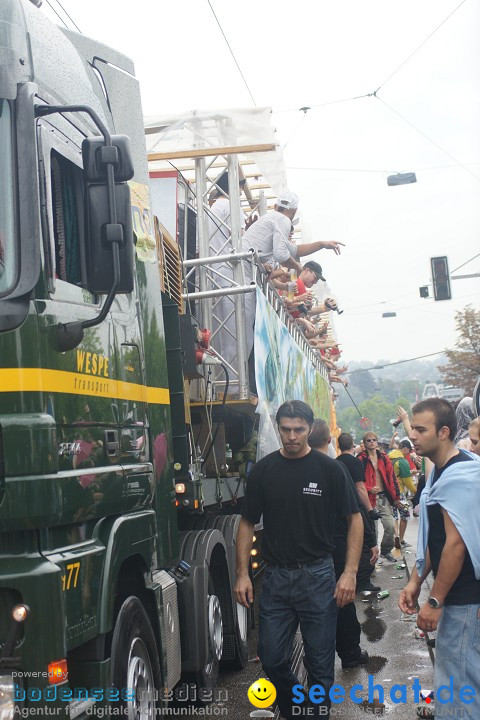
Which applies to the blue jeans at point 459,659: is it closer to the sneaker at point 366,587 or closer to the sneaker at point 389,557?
the sneaker at point 366,587

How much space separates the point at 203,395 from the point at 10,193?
4020mm

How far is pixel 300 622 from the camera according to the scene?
5.68 m

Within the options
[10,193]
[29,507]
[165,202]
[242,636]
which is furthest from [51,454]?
[165,202]

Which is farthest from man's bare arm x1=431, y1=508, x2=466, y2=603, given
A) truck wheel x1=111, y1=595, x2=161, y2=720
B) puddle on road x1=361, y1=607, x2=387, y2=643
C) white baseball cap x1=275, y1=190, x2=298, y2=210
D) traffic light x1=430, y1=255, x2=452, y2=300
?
traffic light x1=430, y1=255, x2=452, y2=300

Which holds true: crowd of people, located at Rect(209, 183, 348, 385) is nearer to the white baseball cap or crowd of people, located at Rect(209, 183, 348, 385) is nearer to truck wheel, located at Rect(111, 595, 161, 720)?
the white baseball cap

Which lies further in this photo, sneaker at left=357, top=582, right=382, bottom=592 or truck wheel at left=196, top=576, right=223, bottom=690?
sneaker at left=357, top=582, right=382, bottom=592

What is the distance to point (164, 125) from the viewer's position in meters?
9.54

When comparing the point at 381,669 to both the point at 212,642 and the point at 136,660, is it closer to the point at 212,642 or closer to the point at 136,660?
the point at 212,642

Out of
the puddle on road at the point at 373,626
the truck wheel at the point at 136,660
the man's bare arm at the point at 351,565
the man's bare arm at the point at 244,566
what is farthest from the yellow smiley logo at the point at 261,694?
the puddle on road at the point at 373,626

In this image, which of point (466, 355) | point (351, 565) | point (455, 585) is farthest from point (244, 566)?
point (466, 355)

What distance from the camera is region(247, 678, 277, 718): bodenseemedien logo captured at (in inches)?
256

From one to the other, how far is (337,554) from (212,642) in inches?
62.2

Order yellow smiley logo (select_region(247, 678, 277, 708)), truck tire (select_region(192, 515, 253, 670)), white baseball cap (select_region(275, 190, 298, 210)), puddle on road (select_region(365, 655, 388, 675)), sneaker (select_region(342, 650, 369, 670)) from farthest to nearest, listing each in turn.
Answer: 1. white baseball cap (select_region(275, 190, 298, 210))
2. sneaker (select_region(342, 650, 369, 670))
3. puddle on road (select_region(365, 655, 388, 675))
4. truck tire (select_region(192, 515, 253, 670))
5. yellow smiley logo (select_region(247, 678, 277, 708))

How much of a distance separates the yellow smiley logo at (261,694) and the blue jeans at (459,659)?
2441mm
